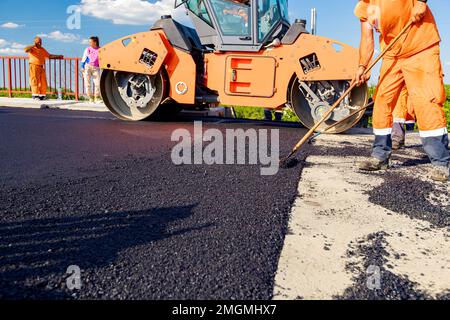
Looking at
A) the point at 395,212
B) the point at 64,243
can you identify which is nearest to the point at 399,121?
the point at 395,212

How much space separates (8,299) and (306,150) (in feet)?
11.7

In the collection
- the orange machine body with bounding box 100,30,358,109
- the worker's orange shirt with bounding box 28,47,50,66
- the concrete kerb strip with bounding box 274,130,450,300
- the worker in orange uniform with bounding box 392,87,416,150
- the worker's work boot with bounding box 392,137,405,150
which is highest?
the worker's orange shirt with bounding box 28,47,50,66

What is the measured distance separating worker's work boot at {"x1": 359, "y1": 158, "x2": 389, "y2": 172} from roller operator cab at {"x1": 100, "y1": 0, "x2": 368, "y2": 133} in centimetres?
205

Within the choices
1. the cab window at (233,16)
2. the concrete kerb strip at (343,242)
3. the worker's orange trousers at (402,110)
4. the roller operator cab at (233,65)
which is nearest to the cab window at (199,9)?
the roller operator cab at (233,65)

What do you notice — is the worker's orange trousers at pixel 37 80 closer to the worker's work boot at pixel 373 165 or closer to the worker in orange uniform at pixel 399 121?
the worker in orange uniform at pixel 399 121

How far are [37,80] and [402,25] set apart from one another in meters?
11.1

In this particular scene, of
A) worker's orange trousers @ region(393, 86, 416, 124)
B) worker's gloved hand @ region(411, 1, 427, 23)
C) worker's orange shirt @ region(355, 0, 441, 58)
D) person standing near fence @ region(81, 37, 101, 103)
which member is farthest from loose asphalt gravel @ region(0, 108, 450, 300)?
person standing near fence @ region(81, 37, 101, 103)

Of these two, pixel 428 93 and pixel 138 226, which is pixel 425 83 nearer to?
pixel 428 93

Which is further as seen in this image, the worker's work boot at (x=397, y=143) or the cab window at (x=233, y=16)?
the cab window at (x=233, y=16)

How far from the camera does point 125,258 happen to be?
5.55 feet

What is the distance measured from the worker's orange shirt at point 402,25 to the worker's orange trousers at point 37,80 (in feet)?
A: 35.4

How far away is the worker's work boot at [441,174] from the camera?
3.24 metres

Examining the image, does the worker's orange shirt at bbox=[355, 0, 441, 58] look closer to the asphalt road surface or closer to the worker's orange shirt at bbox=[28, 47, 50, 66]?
the asphalt road surface

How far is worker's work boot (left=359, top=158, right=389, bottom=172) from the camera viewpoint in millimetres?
3580
